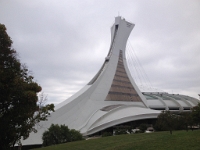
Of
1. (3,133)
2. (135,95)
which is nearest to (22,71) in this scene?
(3,133)

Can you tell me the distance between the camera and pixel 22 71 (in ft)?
24.0

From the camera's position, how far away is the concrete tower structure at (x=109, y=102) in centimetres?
2144

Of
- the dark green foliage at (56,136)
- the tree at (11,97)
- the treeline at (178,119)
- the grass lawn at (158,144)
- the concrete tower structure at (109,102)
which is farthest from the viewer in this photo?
the concrete tower structure at (109,102)

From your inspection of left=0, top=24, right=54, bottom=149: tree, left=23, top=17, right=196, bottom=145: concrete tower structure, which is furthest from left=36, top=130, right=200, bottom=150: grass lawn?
left=23, top=17, right=196, bottom=145: concrete tower structure

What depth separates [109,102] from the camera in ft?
93.5

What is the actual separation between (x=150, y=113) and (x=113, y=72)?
9640mm

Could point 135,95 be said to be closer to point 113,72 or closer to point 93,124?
point 113,72

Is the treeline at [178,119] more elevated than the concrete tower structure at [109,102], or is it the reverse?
the concrete tower structure at [109,102]

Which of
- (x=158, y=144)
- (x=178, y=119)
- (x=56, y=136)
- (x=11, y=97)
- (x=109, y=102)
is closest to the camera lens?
(x=11, y=97)

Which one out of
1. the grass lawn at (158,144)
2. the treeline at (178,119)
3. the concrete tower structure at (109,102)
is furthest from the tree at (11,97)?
the treeline at (178,119)

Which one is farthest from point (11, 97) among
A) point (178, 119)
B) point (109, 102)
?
point (109, 102)

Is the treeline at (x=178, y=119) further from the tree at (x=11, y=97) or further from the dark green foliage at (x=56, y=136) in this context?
the tree at (x=11, y=97)

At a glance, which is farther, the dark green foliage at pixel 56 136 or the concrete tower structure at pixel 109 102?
the concrete tower structure at pixel 109 102

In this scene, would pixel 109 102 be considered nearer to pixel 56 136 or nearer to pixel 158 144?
pixel 56 136
